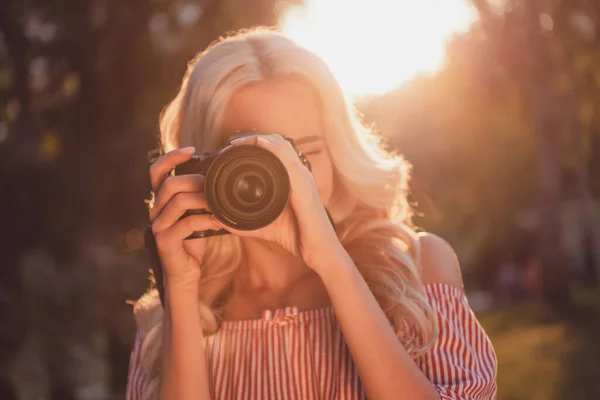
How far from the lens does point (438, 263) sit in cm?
242

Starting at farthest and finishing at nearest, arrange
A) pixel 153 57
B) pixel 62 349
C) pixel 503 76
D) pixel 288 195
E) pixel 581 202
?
pixel 581 202 < pixel 503 76 < pixel 153 57 < pixel 62 349 < pixel 288 195

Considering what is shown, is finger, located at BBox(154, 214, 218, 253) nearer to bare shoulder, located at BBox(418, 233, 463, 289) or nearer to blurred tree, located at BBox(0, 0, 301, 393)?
bare shoulder, located at BBox(418, 233, 463, 289)

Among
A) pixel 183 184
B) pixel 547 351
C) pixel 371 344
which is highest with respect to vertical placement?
pixel 547 351

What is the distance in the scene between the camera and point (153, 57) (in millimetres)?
7445

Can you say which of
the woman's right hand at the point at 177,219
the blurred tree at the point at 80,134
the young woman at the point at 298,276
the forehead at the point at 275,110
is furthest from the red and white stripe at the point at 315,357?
the blurred tree at the point at 80,134

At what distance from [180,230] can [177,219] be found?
32 millimetres

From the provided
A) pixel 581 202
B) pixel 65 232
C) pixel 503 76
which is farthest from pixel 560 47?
pixel 65 232

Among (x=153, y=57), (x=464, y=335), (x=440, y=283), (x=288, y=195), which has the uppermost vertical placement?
(x=153, y=57)

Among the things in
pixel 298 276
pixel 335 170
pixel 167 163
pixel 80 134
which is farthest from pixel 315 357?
pixel 80 134

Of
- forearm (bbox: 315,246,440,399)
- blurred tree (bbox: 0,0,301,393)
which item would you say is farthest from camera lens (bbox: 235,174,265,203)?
blurred tree (bbox: 0,0,301,393)

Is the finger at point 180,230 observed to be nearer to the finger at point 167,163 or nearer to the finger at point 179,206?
the finger at point 179,206

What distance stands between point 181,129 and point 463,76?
13548 mm

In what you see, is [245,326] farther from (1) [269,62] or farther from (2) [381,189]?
(1) [269,62]

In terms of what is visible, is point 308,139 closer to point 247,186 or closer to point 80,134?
point 247,186
